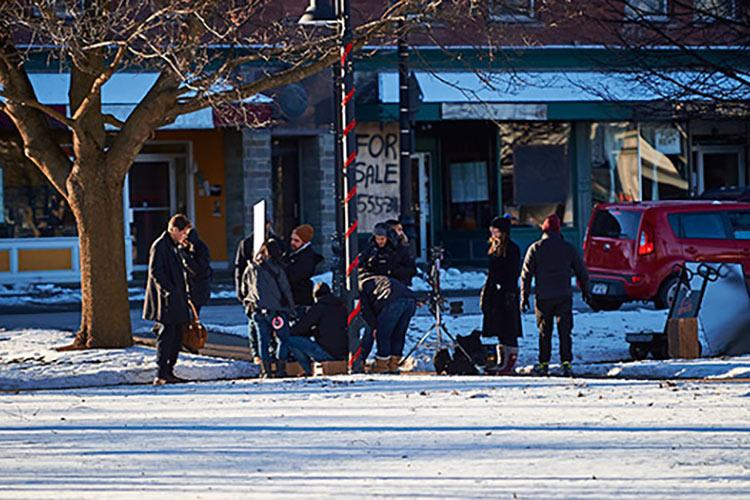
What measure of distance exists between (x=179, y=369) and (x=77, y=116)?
3197 millimetres

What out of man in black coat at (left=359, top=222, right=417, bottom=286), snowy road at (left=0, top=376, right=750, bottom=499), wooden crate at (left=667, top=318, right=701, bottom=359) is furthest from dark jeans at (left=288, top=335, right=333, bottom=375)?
wooden crate at (left=667, top=318, right=701, bottom=359)

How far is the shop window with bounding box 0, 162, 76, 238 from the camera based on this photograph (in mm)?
26484

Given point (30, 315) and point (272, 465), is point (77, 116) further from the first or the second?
point (272, 465)

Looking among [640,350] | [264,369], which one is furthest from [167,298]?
[640,350]

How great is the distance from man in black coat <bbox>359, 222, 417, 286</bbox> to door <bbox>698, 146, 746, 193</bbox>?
17.9 metres

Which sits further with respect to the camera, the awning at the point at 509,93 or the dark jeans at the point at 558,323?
the awning at the point at 509,93

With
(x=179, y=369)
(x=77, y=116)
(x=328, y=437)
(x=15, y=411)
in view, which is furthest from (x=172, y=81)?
(x=328, y=437)

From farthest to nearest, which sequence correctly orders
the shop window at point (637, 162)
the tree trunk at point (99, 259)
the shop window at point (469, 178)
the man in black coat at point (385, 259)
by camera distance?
the shop window at point (469, 178) < the shop window at point (637, 162) < the tree trunk at point (99, 259) < the man in black coat at point (385, 259)

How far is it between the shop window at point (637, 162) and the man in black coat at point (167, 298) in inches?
668

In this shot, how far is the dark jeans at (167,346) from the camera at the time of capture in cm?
1345

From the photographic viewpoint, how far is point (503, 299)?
14.5m

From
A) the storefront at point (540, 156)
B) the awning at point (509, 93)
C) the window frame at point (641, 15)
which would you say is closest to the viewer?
the window frame at point (641, 15)

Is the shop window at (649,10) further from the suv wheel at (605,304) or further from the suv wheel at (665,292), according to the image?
the suv wheel at (605,304)

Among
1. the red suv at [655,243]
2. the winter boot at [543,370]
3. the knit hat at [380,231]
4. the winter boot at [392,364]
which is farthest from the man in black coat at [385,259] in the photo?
the red suv at [655,243]
